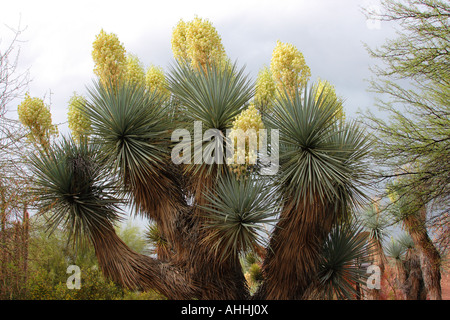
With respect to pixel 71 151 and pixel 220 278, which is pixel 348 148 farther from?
pixel 71 151

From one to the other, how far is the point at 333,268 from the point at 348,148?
8.60 feet

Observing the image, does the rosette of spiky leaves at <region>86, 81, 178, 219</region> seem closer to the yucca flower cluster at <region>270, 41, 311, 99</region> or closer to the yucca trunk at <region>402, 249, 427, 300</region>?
the yucca flower cluster at <region>270, 41, 311, 99</region>

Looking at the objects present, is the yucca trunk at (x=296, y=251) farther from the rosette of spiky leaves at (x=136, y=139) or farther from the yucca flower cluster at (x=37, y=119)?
the yucca flower cluster at (x=37, y=119)

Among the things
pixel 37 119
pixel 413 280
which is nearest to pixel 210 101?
pixel 37 119

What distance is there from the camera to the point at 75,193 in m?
9.62

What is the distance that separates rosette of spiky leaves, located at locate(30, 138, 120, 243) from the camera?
962 centimetres

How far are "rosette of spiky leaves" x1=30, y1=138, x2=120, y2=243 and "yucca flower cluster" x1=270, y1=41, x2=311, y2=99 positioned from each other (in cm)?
428

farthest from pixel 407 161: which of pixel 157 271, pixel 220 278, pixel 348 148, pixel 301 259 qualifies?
pixel 157 271

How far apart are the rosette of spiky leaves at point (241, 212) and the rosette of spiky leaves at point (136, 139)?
136 cm

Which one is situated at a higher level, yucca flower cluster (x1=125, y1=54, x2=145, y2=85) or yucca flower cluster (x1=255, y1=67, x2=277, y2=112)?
yucca flower cluster (x1=125, y1=54, x2=145, y2=85)

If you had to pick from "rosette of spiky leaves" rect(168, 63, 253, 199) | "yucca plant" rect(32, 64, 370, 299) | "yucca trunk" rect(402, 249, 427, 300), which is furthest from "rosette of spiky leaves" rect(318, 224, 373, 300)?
"yucca trunk" rect(402, 249, 427, 300)

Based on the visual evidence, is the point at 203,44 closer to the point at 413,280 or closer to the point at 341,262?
the point at 341,262
